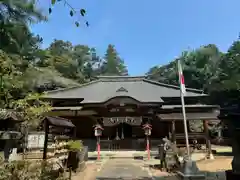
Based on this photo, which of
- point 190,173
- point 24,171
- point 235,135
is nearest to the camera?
point 24,171

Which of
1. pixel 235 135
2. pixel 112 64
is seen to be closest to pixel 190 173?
pixel 235 135

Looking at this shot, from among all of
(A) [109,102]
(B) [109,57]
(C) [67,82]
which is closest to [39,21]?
(A) [109,102]

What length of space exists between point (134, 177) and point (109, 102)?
9611 millimetres

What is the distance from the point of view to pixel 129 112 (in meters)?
19.2

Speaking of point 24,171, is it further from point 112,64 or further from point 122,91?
point 112,64

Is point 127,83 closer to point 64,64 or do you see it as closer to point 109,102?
point 109,102

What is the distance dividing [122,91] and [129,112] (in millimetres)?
2732

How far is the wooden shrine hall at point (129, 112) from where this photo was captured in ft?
58.6

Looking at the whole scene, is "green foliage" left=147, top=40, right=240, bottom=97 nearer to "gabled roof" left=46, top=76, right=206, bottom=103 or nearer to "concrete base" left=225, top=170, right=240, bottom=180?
"gabled roof" left=46, top=76, right=206, bottom=103

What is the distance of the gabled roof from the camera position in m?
20.8

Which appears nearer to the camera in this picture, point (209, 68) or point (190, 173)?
point (190, 173)

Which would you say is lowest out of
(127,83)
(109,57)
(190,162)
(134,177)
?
(134,177)

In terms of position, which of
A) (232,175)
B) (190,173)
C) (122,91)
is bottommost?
(190,173)

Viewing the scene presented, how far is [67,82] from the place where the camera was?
34.9 meters
